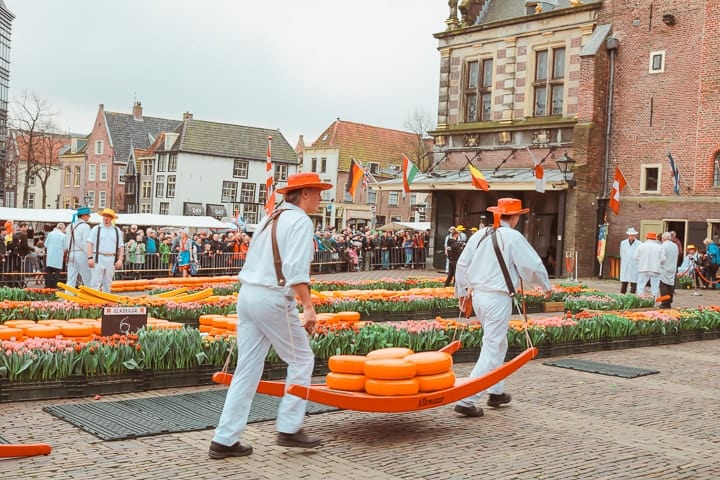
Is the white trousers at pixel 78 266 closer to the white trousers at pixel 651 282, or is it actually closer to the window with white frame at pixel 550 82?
Result: the white trousers at pixel 651 282

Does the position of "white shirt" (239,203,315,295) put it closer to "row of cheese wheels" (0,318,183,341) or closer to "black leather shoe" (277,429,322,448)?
"black leather shoe" (277,429,322,448)

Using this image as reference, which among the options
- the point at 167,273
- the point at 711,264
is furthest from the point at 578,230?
the point at 167,273

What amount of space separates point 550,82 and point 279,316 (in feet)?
89.5

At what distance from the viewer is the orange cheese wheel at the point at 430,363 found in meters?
7.09

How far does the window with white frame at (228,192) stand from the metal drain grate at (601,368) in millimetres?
60988

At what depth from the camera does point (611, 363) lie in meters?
11.8

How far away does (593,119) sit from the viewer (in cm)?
2986

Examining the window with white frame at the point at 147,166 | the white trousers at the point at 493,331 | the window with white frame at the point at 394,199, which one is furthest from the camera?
the window with white frame at the point at 394,199

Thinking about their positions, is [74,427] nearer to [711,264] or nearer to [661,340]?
[661,340]

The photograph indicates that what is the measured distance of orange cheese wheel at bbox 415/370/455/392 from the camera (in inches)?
277

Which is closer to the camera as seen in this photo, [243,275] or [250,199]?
[243,275]

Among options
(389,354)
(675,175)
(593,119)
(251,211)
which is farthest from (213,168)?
(389,354)

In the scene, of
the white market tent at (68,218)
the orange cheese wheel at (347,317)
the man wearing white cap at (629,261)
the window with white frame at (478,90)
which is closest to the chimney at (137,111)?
the white market tent at (68,218)

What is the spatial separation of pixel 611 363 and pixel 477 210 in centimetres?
2229
